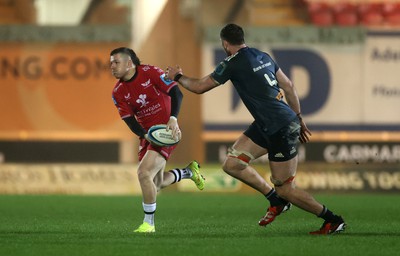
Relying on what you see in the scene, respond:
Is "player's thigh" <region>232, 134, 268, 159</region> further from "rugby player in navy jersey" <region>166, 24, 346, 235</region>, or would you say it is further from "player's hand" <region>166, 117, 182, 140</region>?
"player's hand" <region>166, 117, 182, 140</region>

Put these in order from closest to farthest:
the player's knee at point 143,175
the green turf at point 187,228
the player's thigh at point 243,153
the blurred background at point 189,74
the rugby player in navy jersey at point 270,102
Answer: the green turf at point 187,228 < the rugby player in navy jersey at point 270,102 < the player's knee at point 143,175 < the player's thigh at point 243,153 < the blurred background at point 189,74

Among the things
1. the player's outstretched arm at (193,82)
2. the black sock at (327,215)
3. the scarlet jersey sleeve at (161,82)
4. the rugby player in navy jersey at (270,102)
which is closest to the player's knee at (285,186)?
the rugby player in navy jersey at (270,102)

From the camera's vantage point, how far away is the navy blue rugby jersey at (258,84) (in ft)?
31.4

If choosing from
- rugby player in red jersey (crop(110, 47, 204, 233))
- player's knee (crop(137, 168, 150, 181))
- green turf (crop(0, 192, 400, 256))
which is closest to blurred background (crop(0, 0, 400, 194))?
green turf (crop(0, 192, 400, 256))

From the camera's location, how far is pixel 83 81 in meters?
18.6

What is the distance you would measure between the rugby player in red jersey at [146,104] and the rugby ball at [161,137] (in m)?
0.09

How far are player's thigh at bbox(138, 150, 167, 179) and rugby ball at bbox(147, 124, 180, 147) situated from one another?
0.12 m

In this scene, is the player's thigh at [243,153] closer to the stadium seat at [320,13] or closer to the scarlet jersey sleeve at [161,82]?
the scarlet jersey sleeve at [161,82]

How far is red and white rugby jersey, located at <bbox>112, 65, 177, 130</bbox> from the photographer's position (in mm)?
10359

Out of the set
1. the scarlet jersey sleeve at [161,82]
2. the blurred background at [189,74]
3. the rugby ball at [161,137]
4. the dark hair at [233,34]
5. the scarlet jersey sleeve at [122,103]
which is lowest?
the blurred background at [189,74]

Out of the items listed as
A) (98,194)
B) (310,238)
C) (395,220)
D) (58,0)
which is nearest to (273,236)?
(310,238)

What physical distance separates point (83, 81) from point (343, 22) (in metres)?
4.87

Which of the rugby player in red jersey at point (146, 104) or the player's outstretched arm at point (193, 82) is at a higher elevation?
the player's outstretched arm at point (193, 82)

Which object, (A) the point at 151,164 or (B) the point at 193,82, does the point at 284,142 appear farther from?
(A) the point at 151,164
